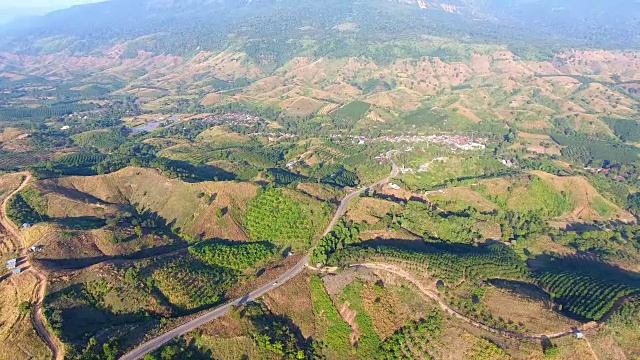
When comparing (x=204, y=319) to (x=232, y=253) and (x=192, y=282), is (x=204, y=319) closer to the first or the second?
(x=192, y=282)

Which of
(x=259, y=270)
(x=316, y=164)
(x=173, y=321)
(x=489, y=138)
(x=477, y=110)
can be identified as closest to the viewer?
(x=173, y=321)

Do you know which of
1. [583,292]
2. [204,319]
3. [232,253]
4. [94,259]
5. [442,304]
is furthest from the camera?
[232,253]

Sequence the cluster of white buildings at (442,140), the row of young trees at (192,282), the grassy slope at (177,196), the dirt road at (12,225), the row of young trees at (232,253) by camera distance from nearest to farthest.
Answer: the row of young trees at (192,282) → the dirt road at (12,225) → the row of young trees at (232,253) → the grassy slope at (177,196) → the cluster of white buildings at (442,140)

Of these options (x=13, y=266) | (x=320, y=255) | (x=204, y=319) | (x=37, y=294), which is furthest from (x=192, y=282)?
(x=13, y=266)

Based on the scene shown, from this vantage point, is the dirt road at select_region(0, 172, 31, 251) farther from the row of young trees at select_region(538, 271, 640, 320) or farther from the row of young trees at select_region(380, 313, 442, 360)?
the row of young trees at select_region(538, 271, 640, 320)

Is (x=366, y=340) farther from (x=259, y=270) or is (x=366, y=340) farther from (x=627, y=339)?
(x=627, y=339)

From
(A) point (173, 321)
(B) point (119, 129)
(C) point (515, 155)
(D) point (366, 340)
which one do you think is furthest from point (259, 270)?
(B) point (119, 129)

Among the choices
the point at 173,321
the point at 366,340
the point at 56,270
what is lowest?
the point at 366,340

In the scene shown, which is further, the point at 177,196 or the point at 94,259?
the point at 177,196

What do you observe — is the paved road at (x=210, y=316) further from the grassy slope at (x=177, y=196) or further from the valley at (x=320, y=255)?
the grassy slope at (x=177, y=196)

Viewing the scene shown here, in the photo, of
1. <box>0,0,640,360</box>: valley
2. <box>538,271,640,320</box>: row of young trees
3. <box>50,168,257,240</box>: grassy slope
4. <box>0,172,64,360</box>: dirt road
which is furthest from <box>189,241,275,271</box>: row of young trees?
<box>538,271,640,320</box>: row of young trees

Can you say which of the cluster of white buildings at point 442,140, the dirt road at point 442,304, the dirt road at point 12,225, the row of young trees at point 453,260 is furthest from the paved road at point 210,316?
the cluster of white buildings at point 442,140
